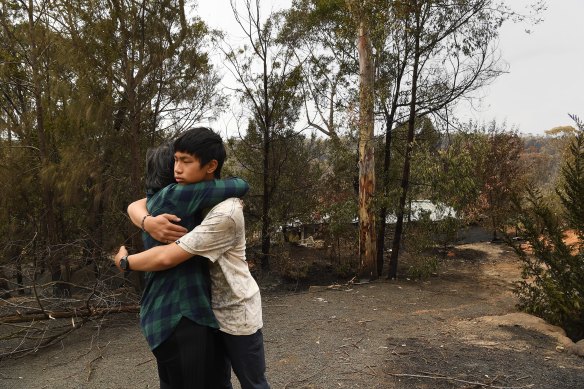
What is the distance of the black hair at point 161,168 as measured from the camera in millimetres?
1948

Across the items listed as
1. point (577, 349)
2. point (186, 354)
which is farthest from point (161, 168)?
point (577, 349)

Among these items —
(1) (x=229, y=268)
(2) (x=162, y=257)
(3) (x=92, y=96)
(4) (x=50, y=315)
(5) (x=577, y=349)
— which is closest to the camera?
(2) (x=162, y=257)

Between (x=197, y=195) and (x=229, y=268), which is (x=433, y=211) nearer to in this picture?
(x=229, y=268)

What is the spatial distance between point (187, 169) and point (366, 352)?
3.77m

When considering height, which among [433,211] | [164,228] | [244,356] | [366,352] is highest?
[164,228]

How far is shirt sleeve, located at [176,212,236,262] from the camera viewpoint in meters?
1.74

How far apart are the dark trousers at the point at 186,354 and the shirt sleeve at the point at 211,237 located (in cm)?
27

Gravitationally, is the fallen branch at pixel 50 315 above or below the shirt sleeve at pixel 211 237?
below

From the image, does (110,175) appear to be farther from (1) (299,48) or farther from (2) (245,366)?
(2) (245,366)

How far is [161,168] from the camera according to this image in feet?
6.46

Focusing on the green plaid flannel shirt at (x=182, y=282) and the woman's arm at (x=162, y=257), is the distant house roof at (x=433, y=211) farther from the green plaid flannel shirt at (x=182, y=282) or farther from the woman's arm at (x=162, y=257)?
the woman's arm at (x=162, y=257)

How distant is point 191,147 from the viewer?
5.94ft

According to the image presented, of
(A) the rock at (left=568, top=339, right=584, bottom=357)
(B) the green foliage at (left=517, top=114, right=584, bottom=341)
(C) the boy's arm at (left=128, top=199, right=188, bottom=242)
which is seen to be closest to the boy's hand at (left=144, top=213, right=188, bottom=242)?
(C) the boy's arm at (left=128, top=199, right=188, bottom=242)

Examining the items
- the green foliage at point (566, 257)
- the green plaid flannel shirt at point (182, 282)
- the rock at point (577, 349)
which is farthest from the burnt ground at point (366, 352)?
the green plaid flannel shirt at point (182, 282)
